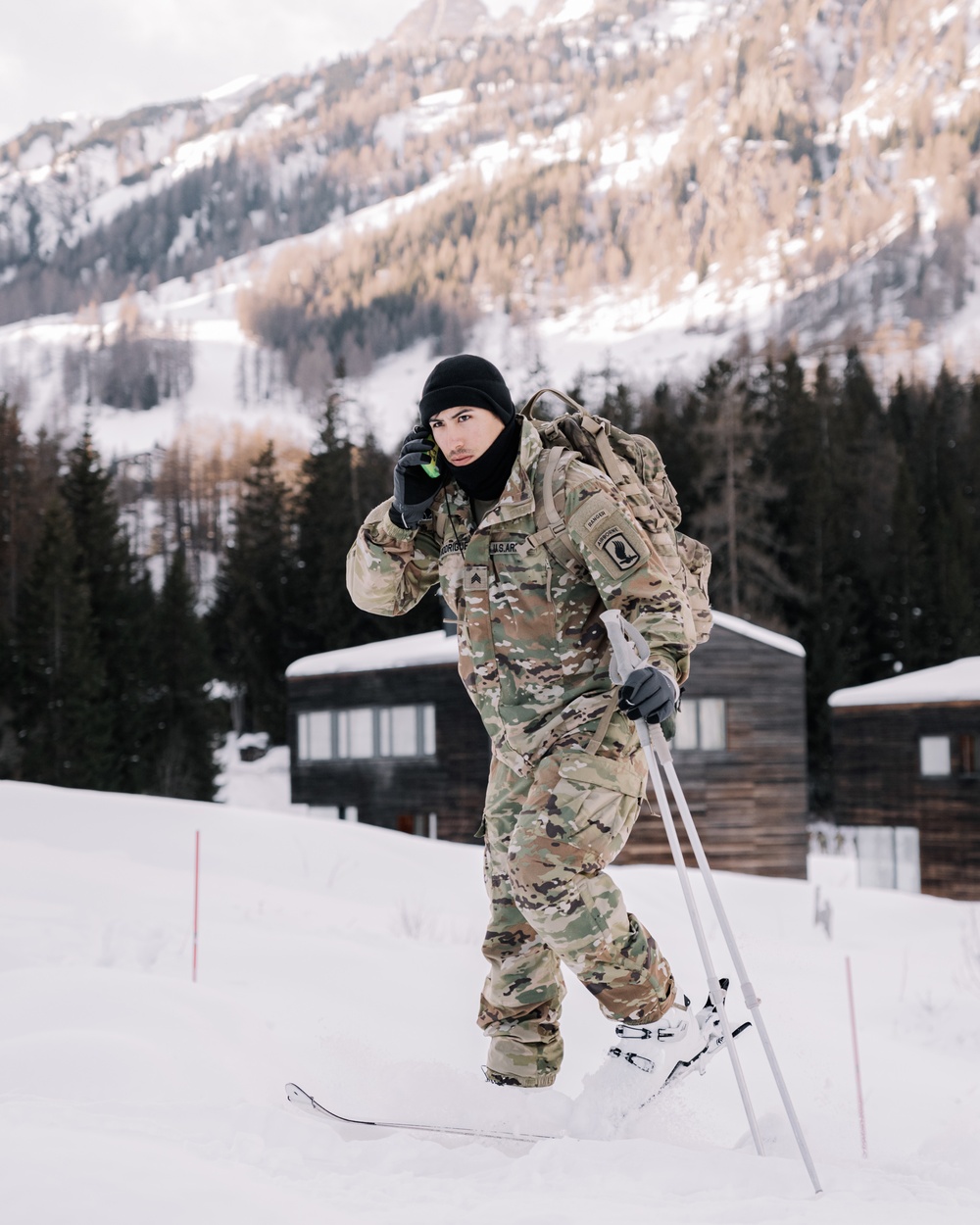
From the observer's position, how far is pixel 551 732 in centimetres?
338

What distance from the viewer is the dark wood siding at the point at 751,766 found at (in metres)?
25.3

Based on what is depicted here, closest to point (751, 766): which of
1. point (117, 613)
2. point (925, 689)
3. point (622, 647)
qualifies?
point (925, 689)

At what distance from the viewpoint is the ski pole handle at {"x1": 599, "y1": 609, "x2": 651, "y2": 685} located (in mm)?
3123

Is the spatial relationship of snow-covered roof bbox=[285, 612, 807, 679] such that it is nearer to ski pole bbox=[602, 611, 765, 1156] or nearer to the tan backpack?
the tan backpack

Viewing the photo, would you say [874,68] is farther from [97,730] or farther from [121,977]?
[121,977]

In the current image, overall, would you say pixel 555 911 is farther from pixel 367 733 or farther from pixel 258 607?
pixel 258 607

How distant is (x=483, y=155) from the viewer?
652 ft

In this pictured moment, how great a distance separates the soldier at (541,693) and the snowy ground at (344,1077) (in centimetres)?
27

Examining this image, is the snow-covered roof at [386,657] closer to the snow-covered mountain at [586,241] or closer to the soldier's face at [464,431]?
the soldier's face at [464,431]

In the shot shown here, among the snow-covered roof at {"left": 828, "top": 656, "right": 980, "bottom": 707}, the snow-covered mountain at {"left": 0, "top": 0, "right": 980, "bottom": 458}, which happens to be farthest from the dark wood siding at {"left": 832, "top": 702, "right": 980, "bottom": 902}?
the snow-covered mountain at {"left": 0, "top": 0, "right": 980, "bottom": 458}

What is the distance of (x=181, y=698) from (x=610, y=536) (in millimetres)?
37909

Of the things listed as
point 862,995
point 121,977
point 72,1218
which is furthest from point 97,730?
point 72,1218

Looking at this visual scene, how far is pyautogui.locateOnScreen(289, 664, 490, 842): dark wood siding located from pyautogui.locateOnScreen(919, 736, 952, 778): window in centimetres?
934

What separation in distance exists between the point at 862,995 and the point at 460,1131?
6327 millimetres
